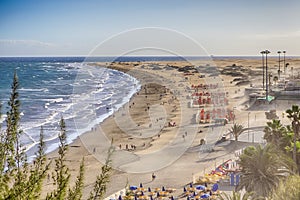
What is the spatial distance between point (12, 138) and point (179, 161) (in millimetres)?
22263

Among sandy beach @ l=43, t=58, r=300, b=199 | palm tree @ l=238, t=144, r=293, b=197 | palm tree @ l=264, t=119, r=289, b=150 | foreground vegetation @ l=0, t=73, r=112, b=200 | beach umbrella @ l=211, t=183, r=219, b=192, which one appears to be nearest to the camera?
foreground vegetation @ l=0, t=73, r=112, b=200

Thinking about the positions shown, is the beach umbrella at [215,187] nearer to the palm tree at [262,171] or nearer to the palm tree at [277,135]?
the palm tree at [277,135]

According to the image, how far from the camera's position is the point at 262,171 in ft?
46.1

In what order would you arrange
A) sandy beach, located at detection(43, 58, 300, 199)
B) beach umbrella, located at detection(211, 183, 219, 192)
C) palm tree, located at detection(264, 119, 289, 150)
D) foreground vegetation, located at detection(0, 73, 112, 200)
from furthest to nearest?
sandy beach, located at detection(43, 58, 300, 199)
beach umbrella, located at detection(211, 183, 219, 192)
palm tree, located at detection(264, 119, 289, 150)
foreground vegetation, located at detection(0, 73, 112, 200)

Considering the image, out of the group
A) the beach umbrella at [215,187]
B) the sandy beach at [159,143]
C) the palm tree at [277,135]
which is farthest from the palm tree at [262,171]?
the sandy beach at [159,143]

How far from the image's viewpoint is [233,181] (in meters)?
19.4

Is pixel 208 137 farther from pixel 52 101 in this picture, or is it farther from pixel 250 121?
pixel 52 101

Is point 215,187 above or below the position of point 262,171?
below

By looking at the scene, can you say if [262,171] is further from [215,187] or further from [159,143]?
[159,143]

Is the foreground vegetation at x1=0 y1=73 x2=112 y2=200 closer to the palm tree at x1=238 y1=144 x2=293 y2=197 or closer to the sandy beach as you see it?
the palm tree at x1=238 y1=144 x2=293 y2=197

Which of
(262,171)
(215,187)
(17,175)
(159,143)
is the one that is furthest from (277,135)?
(17,175)

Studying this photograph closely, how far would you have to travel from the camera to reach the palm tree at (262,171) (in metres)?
13.9

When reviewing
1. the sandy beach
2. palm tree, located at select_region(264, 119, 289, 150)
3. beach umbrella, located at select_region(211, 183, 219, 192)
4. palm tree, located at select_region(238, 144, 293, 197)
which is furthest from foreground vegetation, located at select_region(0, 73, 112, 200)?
beach umbrella, located at select_region(211, 183, 219, 192)

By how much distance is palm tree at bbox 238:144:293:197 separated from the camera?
1392cm
